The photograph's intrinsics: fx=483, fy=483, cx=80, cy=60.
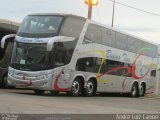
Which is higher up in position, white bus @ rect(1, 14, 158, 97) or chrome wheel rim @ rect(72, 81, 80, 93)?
white bus @ rect(1, 14, 158, 97)

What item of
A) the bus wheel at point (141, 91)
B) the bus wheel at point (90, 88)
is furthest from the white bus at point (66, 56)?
the bus wheel at point (141, 91)

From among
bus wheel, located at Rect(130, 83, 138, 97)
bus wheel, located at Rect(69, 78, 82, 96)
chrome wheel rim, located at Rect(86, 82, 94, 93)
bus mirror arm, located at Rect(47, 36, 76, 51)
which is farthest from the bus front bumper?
bus wheel, located at Rect(130, 83, 138, 97)

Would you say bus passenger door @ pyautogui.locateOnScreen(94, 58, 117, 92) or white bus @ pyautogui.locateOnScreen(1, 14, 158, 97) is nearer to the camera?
white bus @ pyautogui.locateOnScreen(1, 14, 158, 97)

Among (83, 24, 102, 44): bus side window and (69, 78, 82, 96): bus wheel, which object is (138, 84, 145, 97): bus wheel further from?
(69, 78, 82, 96): bus wheel

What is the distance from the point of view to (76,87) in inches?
889

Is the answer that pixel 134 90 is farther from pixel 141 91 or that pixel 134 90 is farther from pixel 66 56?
pixel 66 56

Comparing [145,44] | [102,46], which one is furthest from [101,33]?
[145,44]

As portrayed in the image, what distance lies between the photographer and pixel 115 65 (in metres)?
25.8

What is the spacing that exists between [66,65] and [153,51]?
11251mm

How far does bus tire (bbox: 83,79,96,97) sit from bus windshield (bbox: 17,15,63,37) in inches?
147

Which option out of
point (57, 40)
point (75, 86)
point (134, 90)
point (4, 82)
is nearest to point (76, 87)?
point (75, 86)

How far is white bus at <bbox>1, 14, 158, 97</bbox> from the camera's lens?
68.4 ft

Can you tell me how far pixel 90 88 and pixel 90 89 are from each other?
0.17 feet

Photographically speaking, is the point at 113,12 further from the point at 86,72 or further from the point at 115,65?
the point at 86,72
